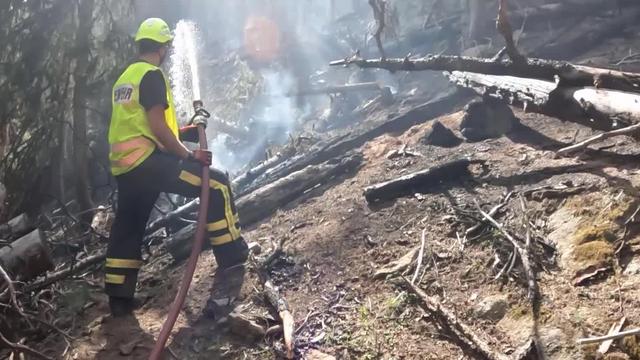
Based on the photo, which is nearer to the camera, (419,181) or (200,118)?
(200,118)

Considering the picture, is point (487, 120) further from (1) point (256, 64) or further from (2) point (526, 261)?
(1) point (256, 64)

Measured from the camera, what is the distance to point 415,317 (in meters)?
2.90

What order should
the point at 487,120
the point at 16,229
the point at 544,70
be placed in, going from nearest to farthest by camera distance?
the point at 16,229 → the point at 544,70 → the point at 487,120

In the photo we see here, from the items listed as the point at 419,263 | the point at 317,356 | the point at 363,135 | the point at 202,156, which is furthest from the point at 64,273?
the point at 363,135

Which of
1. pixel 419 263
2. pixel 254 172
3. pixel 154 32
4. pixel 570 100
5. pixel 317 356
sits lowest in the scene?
pixel 254 172

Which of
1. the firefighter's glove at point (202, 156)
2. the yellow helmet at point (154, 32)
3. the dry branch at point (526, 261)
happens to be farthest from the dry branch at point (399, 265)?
the yellow helmet at point (154, 32)

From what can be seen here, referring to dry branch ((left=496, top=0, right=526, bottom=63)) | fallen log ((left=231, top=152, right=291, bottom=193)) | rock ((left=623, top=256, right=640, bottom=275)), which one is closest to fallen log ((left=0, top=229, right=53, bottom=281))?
fallen log ((left=231, top=152, right=291, bottom=193))

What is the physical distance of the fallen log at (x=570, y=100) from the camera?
3576mm

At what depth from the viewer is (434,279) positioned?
10.4 ft

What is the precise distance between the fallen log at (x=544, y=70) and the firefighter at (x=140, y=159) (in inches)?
127

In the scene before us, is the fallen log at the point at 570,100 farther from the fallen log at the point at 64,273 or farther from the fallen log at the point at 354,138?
the fallen log at the point at 64,273

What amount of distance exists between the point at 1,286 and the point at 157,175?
50.8 inches

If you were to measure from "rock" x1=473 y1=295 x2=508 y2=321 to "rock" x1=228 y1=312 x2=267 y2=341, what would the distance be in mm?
1288

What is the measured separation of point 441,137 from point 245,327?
3803mm
